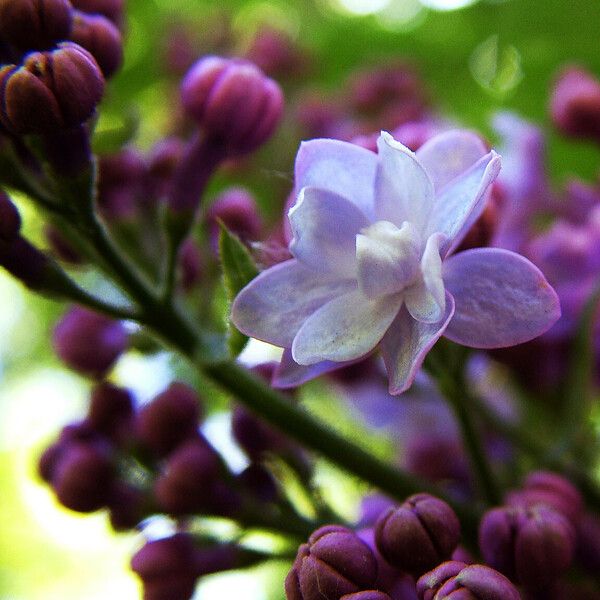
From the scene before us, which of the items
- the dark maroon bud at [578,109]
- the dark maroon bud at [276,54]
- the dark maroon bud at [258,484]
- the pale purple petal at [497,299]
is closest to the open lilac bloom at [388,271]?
the pale purple petal at [497,299]

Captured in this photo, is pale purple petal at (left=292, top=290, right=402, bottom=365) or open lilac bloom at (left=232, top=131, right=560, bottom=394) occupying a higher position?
A: open lilac bloom at (left=232, top=131, right=560, bottom=394)

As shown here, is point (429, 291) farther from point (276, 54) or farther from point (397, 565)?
point (276, 54)

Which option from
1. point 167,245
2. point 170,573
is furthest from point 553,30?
point 170,573

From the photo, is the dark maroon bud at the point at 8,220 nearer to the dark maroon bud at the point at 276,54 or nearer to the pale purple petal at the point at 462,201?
the pale purple petal at the point at 462,201

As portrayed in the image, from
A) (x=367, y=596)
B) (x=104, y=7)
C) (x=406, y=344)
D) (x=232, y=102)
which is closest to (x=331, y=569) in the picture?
(x=367, y=596)

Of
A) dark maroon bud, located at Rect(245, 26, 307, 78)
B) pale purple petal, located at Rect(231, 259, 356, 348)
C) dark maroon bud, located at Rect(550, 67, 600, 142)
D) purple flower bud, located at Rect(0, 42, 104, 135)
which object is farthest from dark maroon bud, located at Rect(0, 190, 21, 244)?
dark maroon bud, located at Rect(245, 26, 307, 78)

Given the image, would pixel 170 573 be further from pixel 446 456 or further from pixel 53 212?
pixel 446 456

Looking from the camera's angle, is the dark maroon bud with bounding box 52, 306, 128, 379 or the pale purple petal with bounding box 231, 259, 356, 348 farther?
the dark maroon bud with bounding box 52, 306, 128, 379

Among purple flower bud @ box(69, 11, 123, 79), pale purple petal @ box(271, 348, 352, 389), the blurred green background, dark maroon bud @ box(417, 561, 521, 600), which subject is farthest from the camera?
the blurred green background

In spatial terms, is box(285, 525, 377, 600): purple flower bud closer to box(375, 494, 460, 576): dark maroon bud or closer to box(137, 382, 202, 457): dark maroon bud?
box(375, 494, 460, 576): dark maroon bud
